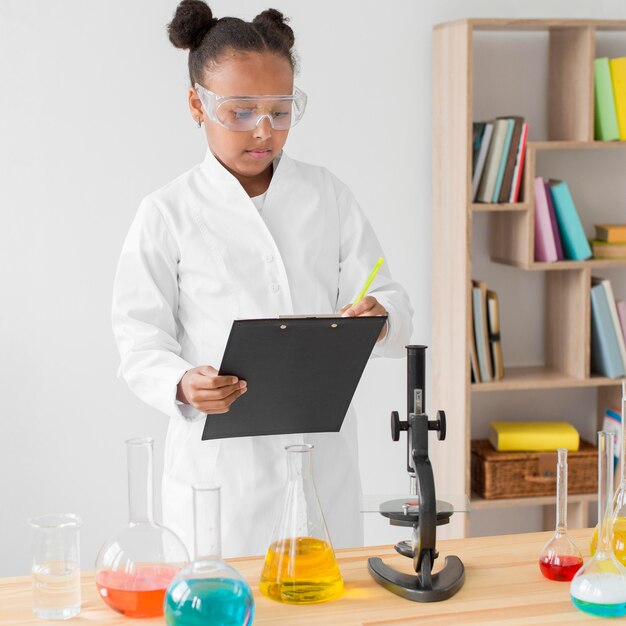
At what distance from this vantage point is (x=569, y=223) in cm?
325

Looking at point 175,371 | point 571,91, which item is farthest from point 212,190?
point 571,91

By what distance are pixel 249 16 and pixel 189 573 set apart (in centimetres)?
234

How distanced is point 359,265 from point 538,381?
4.72 ft

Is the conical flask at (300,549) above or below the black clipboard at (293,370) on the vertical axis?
below

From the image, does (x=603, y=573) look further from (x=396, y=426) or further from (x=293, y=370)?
(x=293, y=370)

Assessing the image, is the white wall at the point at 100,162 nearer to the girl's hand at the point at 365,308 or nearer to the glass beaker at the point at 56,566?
the girl's hand at the point at 365,308

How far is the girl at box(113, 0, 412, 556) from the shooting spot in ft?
6.10

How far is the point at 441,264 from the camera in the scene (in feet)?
10.9

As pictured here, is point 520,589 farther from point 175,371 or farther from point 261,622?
point 175,371

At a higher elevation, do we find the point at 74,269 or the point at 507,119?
the point at 507,119

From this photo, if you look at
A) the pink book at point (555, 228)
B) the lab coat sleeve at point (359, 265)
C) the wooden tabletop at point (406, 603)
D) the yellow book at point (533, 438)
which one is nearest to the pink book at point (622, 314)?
the pink book at point (555, 228)

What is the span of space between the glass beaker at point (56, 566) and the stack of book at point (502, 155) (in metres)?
2.18

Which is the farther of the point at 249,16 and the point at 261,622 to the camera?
the point at 249,16

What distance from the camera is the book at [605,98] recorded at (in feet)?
10.5
